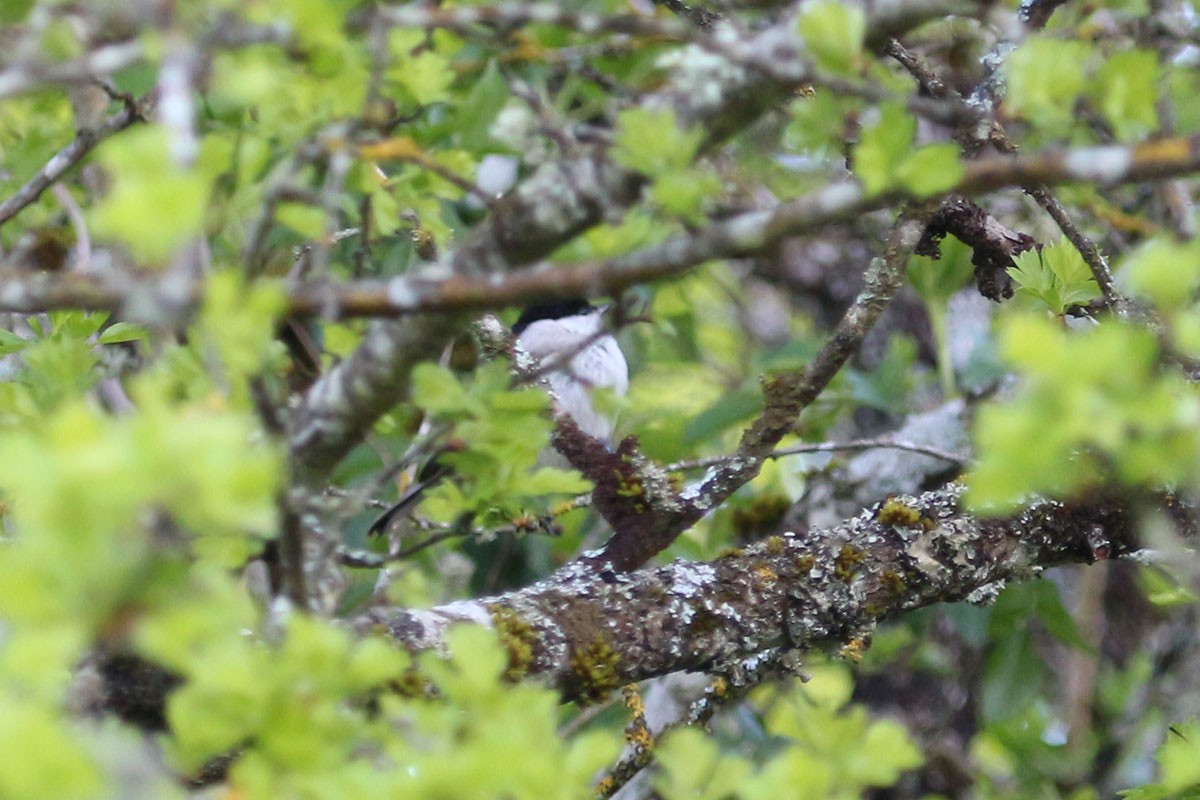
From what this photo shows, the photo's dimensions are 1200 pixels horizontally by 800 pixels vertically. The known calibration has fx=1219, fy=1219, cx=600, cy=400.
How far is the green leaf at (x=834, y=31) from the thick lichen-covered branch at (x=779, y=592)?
890 millimetres

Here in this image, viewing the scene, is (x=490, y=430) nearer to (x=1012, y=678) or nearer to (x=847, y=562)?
(x=847, y=562)

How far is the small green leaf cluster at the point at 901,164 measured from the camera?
3.34 ft

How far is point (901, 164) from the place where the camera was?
1042mm

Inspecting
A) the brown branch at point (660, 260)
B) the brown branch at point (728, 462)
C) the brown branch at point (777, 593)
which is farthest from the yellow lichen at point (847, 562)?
the brown branch at point (660, 260)

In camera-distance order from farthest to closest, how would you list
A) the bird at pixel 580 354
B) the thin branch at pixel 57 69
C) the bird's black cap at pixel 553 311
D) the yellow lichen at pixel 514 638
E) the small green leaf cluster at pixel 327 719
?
the bird's black cap at pixel 553 311
the bird at pixel 580 354
the yellow lichen at pixel 514 638
the thin branch at pixel 57 69
the small green leaf cluster at pixel 327 719

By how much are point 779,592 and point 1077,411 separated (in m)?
1.17

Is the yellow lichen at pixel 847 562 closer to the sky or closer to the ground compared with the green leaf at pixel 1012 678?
closer to the sky

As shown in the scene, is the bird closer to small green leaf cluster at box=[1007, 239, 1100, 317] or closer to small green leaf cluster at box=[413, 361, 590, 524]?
small green leaf cluster at box=[1007, 239, 1100, 317]

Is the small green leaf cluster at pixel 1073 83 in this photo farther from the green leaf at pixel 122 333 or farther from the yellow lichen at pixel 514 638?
the green leaf at pixel 122 333

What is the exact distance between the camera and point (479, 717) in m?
1.00

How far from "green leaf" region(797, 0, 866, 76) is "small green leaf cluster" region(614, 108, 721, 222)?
127 mm

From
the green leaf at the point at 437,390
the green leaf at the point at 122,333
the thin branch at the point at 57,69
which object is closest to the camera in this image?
the thin branch at the point at 57,69

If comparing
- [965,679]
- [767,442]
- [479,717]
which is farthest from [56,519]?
[965,679]

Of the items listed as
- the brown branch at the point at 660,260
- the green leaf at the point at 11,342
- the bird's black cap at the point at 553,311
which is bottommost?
the bird's black cap at the point at 553,311
